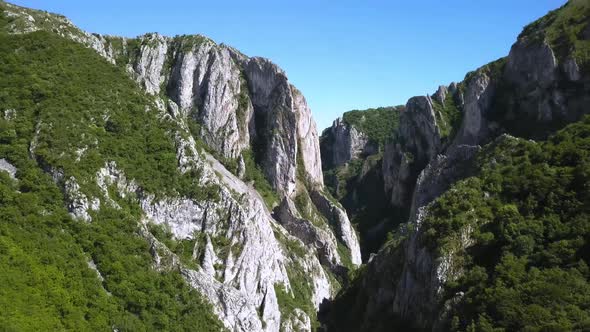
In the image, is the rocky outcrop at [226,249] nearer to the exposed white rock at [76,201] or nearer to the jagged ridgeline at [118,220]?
the jagged ridgeline at [118,220]

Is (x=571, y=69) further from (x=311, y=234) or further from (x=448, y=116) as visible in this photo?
(x=311, y=234)

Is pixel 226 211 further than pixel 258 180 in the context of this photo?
No

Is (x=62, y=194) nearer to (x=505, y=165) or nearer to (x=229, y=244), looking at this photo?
(x=229, y=244)

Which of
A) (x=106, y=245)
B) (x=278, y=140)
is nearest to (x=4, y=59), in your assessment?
(x=106, y=245)

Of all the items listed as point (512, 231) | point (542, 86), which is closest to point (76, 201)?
point (512, 231)

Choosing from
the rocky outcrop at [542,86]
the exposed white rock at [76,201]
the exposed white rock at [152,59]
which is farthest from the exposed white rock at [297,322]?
the exposed white rock at [152,59]
